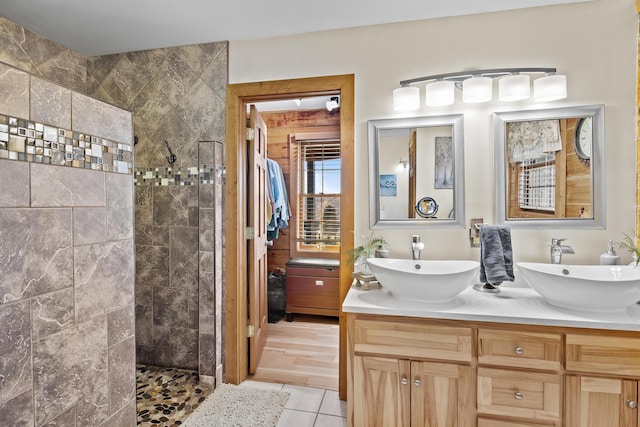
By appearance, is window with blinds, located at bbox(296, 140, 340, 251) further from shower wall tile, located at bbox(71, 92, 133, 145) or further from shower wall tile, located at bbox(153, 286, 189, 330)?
shower wall tile, located at bbox(71, 92, 133, 145)

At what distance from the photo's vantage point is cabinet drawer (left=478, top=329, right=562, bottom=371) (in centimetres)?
147

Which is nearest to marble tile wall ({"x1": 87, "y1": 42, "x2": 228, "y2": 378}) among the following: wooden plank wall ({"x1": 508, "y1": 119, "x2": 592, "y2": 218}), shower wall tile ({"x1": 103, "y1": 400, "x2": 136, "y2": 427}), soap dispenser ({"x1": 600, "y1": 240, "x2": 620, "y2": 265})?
shower wall tile ({"x1": 103, "y1": 400, "x2": 136, "y2": 427})

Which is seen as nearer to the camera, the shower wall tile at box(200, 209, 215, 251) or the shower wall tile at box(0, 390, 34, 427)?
the shower wall tile at box(0, 390, 34, 427)

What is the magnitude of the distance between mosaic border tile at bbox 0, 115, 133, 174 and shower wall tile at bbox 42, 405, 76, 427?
3.11 ft

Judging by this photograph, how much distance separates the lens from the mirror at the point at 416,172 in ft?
6.84

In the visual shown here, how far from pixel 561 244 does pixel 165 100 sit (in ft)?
9.31

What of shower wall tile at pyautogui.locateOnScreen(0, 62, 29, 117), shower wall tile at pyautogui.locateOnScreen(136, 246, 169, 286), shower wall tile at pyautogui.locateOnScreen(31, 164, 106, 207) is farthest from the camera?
shower wall tile at pyautogui.locateOnScreen(136, 246, 169, 286)

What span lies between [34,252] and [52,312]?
0.78ft

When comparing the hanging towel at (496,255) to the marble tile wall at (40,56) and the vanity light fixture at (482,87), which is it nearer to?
the vanity light fixture at (482,87)

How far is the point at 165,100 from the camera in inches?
99.7

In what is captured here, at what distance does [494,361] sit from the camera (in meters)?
1.52

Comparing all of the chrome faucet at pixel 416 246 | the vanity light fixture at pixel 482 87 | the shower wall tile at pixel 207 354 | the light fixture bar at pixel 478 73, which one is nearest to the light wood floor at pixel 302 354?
the shower wall tile at pixel 207 354

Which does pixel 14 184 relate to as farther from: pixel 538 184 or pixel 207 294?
pixel 538 184

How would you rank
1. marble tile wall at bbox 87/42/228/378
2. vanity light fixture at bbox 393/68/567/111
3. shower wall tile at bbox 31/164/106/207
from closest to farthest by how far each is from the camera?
1. shower wall tile at bbox 31/164/106/207
2. vanity light fixture at bbox 393/68/567/111
3. marble tile wall at bbox 87/42/228/378
